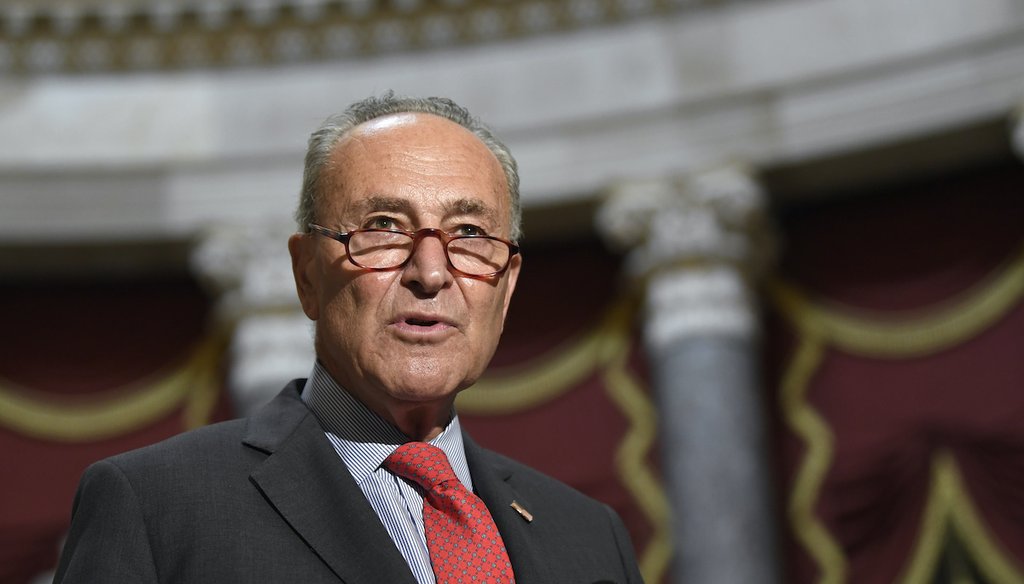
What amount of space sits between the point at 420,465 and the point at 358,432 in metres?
0.10

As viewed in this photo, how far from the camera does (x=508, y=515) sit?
183 cm

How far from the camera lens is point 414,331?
1737mm

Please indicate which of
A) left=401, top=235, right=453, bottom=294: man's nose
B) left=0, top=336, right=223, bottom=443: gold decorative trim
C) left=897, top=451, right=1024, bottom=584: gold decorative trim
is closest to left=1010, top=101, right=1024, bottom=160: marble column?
left=897, top=451, right=1024, bottom=584: gold decorative trim

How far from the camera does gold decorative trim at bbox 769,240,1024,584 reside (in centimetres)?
648

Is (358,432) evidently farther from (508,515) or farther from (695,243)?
(695,243)

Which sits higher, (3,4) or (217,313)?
(3,4)

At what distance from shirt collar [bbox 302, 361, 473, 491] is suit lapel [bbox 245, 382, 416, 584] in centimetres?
3

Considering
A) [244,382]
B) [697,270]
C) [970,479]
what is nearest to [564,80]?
[697,270]

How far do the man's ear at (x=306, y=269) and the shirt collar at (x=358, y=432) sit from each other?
92 millimetres

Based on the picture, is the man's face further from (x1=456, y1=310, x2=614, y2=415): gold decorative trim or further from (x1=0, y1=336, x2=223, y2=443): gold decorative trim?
(x1=0, y1=336, x2=223, y2=443): gold decorative trim

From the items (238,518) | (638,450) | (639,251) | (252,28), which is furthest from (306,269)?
(252,28)

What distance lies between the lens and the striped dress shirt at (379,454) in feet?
5.53

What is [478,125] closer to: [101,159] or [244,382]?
[244,382]

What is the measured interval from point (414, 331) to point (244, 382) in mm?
5474
